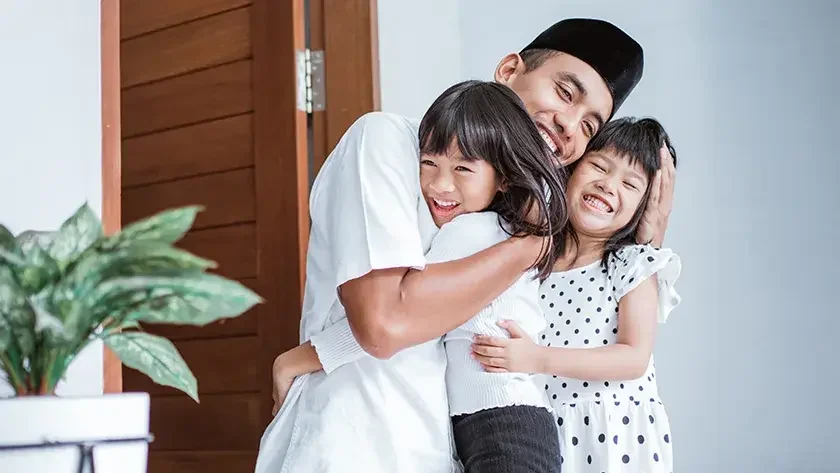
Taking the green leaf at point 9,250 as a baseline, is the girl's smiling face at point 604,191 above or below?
above

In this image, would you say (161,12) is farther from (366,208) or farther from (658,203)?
(366,208)

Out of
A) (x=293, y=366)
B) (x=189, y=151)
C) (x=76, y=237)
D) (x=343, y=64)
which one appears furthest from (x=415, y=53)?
(x=76, y=237)

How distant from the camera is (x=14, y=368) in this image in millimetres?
727

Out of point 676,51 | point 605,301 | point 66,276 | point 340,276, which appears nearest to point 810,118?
point 676,51

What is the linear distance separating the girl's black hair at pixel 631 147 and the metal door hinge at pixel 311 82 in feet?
2.33

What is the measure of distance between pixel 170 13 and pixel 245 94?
0.38 meters

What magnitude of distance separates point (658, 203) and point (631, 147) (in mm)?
132

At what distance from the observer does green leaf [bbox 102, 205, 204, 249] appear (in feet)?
2.35

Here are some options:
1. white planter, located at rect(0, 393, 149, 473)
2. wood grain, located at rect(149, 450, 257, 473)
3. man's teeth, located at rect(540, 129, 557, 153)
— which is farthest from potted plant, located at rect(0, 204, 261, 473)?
wood grain, located at rect(149, 450, 257, 473)

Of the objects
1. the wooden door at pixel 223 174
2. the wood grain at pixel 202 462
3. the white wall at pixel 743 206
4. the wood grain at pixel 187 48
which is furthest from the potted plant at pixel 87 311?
the white wall at pixel 743 206

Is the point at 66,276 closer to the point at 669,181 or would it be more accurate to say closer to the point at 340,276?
the point at 340,276

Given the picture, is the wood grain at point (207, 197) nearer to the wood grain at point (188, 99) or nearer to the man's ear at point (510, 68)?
the wood grain at point (188, 99)

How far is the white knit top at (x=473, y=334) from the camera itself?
1.45 metres

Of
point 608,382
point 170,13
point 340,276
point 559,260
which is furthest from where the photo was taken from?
point 170,13
